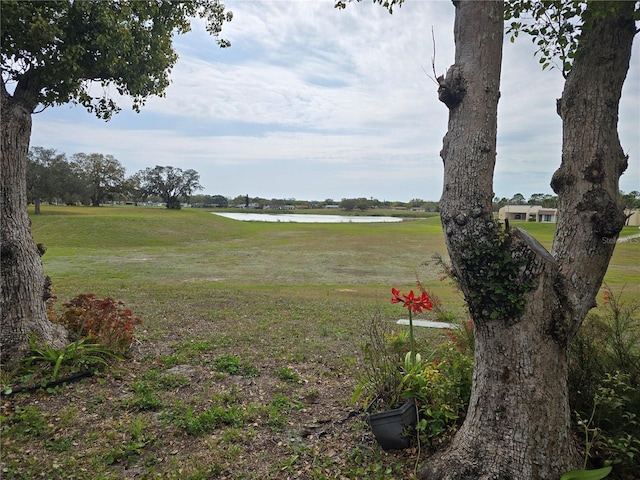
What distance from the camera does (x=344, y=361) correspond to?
4.83 metres

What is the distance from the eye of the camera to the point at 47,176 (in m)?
39.6

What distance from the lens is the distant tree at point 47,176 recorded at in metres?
38.4

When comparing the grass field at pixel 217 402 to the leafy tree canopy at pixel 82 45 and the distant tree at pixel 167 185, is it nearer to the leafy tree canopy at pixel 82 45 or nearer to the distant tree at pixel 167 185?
the leafy tree canopy at pixel 82 45

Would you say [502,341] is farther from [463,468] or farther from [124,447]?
[124,447]

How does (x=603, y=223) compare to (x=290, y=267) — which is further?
(x=290, y=267)

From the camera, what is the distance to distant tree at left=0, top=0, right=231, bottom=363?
12.7ft

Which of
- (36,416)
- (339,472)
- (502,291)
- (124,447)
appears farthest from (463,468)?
(36,416)

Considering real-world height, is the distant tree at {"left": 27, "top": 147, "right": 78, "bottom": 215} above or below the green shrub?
above

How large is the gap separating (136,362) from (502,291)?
4.19 m

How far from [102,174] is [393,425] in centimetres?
6836

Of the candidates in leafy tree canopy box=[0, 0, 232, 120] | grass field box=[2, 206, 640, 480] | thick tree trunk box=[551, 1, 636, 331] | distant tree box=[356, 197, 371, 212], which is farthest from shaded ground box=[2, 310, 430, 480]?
distant tree box=[356, 197, 371, 212]

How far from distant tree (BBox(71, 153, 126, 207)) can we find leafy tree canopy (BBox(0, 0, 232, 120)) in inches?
2318

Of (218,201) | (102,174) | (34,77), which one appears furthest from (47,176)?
(218,201)

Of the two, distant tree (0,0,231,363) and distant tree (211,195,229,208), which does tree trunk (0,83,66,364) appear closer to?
distant tree (0,0,231,363)
